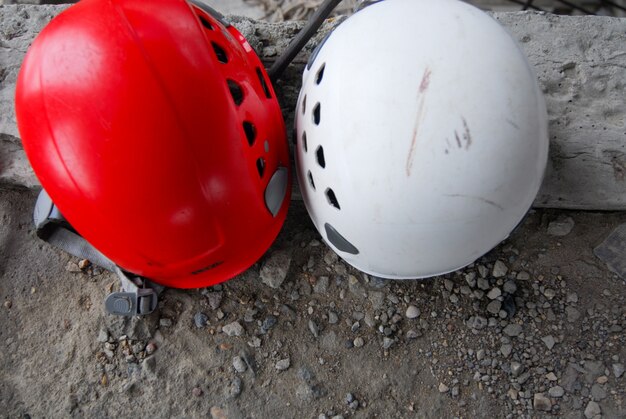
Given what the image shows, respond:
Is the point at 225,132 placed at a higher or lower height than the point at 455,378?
higher

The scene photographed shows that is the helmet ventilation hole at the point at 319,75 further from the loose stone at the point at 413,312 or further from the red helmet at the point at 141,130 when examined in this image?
the loose stone at the point at 413,312

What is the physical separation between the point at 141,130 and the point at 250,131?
1.16 ft

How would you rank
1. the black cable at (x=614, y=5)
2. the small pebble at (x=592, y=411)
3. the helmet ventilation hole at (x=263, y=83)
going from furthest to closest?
the black cable at (x=614, y=5) < the small pebble at (x=592, y=411) < the helmet ventilation hole at (x=263, y=83)

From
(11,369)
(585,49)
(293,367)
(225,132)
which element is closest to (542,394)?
(293,367)

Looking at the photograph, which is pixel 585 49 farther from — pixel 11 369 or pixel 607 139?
pixel 11 369

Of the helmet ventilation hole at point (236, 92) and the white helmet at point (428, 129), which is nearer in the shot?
the white helmet at point (428, 129)

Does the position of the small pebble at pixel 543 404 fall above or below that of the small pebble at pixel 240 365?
below

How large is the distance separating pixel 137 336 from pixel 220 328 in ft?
1.03

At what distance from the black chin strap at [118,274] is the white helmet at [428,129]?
0.83 metres

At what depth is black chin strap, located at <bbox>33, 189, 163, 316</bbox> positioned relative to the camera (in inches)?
75.0

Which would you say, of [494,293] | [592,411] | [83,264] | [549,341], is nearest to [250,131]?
[83,264]

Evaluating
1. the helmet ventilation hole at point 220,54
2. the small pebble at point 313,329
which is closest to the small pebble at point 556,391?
the small pebble at point 313,329

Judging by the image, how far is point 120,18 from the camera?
55.5 inches

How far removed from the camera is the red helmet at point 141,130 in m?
1.35
